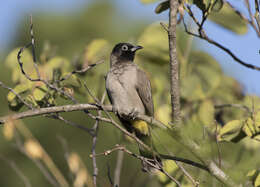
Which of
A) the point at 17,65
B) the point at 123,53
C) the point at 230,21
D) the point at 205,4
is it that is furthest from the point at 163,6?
the point at 123,53

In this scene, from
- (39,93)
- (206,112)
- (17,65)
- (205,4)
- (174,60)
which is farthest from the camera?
(17,65)

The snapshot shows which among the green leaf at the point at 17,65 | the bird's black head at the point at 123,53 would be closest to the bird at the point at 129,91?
the bird's black head at the point at 123,53

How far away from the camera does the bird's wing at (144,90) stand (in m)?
4.68

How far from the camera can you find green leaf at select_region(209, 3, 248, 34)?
3.78 metres

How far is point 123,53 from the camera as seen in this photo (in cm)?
519

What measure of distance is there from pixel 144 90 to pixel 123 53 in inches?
26.3

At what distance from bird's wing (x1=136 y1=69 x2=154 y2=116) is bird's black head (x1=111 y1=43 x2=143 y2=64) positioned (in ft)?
1.32

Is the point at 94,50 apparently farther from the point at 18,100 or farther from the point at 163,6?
the point at 163,6

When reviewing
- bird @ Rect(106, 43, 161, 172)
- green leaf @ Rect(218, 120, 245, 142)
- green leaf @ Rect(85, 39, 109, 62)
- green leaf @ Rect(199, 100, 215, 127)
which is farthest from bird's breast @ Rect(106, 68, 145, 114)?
green leaf @ Rect(218, 120, 245, 142)

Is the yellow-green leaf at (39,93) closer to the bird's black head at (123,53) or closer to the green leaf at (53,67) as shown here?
the green leaf at (53,67)

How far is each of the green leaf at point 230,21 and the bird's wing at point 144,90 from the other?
1113 mm

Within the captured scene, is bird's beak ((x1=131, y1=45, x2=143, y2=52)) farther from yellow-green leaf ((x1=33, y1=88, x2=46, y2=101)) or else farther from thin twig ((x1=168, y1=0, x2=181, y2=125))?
thin twig ((x1=168, y1=0, x2=181, y2=125))

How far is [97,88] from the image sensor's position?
178 inches

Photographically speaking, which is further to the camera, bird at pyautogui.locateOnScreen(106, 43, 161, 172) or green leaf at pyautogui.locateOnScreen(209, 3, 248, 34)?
bird at pyautogui.locateOnScreen(106, 43, 161, 172)
